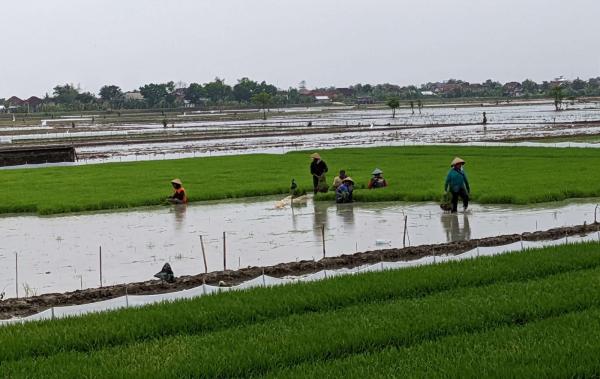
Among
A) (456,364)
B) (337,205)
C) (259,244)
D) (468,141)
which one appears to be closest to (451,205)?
(337,205)

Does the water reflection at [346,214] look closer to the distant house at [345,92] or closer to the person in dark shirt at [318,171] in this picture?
the person in dark shirt at [318,171]

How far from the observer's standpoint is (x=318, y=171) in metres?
18.1

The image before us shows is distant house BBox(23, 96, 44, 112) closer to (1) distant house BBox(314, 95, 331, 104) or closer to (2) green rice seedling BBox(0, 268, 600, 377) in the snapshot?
(1) distant house BBox(314, 95, 331, 104)

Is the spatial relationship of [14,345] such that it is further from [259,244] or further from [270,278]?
[259,244]

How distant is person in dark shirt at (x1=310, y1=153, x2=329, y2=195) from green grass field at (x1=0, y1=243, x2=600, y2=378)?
8.67 m

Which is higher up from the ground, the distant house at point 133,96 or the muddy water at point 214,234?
the distant house at point 133,96

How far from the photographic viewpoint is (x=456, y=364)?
595 cm

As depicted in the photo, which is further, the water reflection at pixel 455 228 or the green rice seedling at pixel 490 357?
the water reflection at pixel 455 228

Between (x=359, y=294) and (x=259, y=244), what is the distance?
488 centimetres

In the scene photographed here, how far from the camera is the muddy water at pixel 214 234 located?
1157cm

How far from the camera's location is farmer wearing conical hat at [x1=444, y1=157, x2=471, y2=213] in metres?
14.9

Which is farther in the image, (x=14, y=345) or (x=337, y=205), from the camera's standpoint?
(x=337, y=205)

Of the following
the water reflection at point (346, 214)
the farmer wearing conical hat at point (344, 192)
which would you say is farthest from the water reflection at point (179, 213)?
the farmer wearing conical hat at point (344, 192)

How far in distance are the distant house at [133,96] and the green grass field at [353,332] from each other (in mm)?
149862
